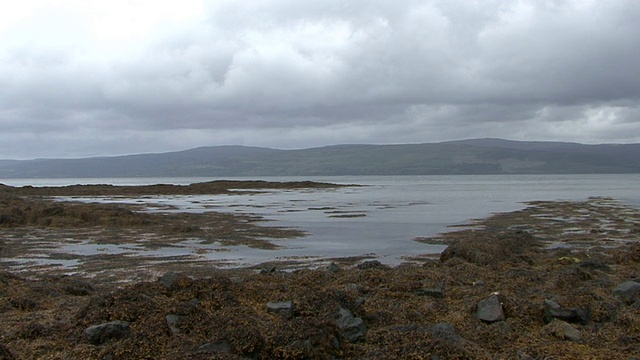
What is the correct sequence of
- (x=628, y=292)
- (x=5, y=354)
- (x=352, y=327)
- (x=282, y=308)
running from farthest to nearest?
(x=628, y=292) < (x=282, y=308) < (x=352, y=327) < (x=5, y=354)

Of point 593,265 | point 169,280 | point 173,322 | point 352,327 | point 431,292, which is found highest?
point 169,280

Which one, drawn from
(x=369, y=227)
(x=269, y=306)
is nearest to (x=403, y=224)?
(x=369, y=227)

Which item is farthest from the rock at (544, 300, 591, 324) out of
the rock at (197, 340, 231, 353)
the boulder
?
the boulder

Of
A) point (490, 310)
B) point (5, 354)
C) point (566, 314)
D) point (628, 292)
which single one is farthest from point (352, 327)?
point (628, 292)

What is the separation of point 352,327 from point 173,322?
103 inches

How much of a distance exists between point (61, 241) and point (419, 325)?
20501mm

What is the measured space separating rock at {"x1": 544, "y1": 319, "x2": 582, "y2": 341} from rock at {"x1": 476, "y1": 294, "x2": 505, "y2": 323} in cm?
72

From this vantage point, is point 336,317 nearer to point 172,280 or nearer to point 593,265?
point 172,280

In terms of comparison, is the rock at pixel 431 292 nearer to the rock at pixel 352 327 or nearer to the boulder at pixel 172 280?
the rock at pixel 352 327

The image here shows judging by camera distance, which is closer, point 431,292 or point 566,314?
point 566,314

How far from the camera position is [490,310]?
31.6 feet

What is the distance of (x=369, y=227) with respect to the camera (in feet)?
104

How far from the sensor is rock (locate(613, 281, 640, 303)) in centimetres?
1076

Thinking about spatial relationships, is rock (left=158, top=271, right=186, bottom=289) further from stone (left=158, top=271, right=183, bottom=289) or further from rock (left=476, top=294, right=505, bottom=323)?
rock (left=476, top=294, right=505, bottom=323)
